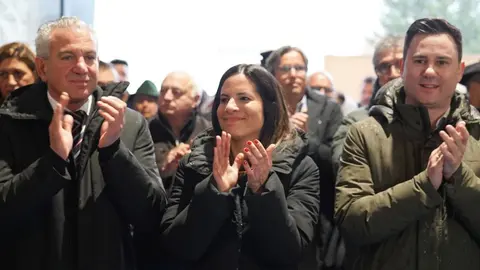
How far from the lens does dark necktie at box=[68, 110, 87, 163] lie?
7.27 feet

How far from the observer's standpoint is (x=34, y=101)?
225 centimetres

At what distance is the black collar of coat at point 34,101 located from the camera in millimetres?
2203

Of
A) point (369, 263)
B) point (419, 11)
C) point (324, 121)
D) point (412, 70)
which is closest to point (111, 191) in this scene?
point (369, 263)

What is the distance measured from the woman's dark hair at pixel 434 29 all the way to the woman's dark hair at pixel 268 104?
0.49 metres

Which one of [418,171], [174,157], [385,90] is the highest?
[385,90]

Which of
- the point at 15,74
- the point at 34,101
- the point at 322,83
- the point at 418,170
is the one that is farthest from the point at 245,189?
the point at 322,83

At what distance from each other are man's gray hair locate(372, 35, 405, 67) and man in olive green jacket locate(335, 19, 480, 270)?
0.96 m

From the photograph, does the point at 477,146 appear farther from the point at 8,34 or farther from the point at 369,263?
the point at 8,34

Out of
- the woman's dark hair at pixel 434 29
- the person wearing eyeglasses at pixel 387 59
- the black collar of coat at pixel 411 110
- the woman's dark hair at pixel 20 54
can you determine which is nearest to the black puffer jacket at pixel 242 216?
the black collar of coat at pixel 411 110

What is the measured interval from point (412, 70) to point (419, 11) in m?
3.25

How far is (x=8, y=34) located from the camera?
4.23m

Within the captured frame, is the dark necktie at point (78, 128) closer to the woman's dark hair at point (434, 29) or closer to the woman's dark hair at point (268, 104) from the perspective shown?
the woman's dark hair at point (268, 104)

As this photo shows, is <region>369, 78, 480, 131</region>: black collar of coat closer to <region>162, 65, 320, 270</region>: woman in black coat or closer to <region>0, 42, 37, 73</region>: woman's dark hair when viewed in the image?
<region>162, 65, 320, 270</region>: woman in black coat

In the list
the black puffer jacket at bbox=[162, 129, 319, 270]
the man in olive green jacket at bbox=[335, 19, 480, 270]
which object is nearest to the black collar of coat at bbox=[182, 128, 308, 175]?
the black puffer jacket at bbox=[162, 129, 319, 270]
